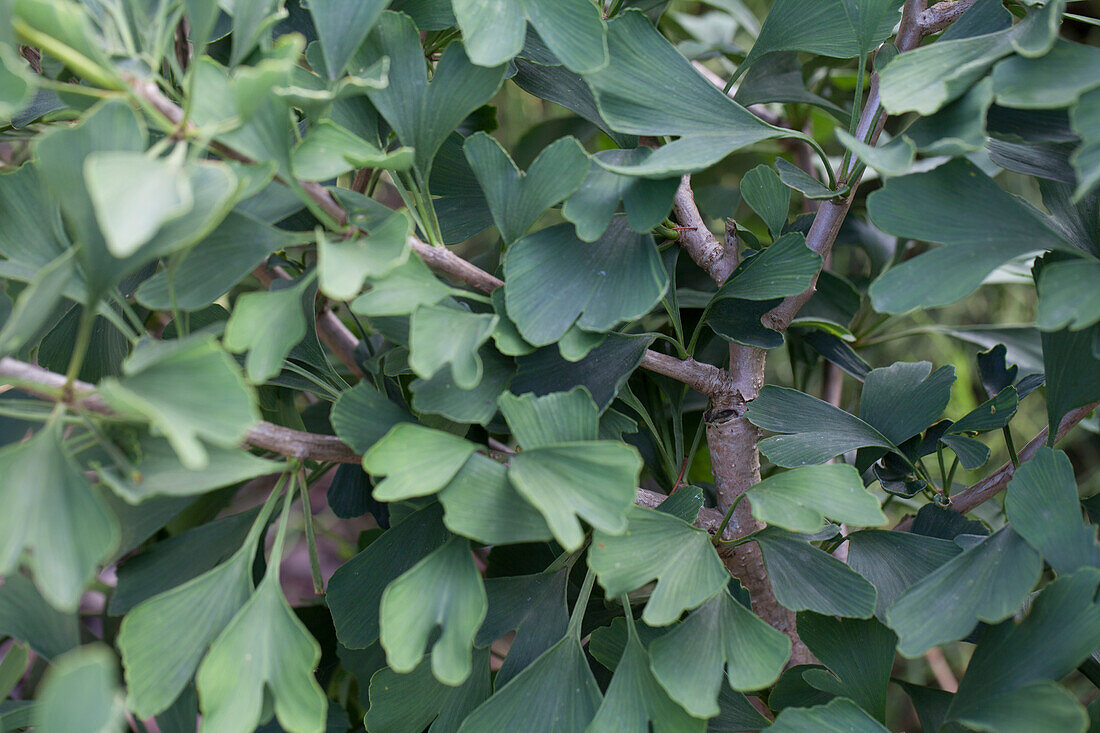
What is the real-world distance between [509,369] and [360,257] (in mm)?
83

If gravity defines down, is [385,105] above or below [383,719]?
above

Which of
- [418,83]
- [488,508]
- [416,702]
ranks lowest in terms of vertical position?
[416,702]

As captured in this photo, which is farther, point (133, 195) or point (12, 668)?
point (12, 668)

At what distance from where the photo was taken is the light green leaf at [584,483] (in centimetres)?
25

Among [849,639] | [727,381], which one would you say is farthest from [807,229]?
[849,639]

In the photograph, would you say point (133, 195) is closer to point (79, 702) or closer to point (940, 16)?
point (79, 702)

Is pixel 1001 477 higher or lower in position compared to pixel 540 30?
lower

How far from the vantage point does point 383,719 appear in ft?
1.06

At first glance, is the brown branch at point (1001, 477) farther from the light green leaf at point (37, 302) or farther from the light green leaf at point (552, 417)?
the light green leaf at point (37, 302)

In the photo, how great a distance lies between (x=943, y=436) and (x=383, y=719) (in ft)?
0.90

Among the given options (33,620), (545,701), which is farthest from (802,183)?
(33,620)

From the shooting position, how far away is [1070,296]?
0.82 ft

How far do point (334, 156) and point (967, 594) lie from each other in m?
0.27

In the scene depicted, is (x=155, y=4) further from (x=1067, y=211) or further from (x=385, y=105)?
(x=1067, y=211)
